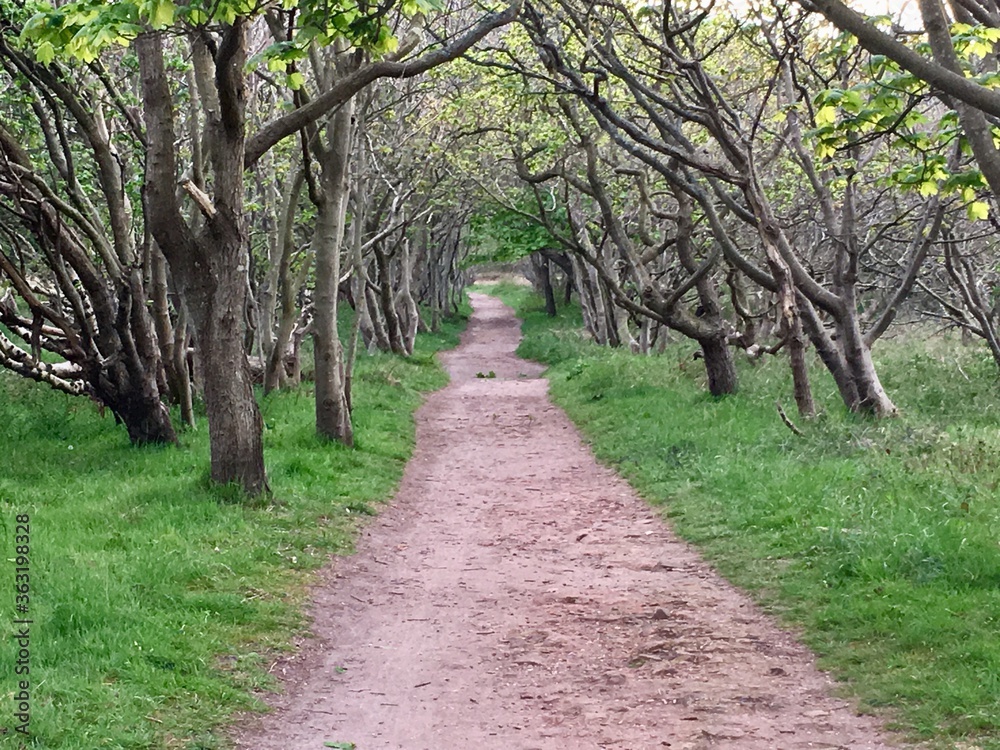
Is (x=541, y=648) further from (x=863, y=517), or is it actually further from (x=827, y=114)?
(x=827, y=114)

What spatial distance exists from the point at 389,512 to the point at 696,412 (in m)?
5.79

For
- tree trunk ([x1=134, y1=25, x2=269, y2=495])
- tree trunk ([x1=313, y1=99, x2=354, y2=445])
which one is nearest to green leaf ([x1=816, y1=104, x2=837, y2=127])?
tree trunk ([x1=134, y1=25, x2=269, y2=495])

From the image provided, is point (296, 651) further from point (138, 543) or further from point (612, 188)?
point (612, 188)

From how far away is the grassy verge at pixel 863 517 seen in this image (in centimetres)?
548

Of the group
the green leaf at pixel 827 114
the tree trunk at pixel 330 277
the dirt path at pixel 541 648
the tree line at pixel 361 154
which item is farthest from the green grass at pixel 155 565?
the green leaf at pixel 827 114

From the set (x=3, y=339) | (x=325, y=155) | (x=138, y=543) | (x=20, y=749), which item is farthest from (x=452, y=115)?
(x=20, y=749)

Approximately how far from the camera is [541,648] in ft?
21.2

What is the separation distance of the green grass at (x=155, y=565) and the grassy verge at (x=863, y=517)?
3.29 metres

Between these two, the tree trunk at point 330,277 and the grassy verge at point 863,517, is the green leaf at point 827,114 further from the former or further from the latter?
the tree trunk at point 330,277

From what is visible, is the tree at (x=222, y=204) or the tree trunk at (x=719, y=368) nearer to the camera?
the tree at (x=222, y=204)

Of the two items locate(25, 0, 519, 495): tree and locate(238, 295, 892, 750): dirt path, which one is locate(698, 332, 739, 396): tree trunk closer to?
locate(238, 295, 892, 750): dirt path

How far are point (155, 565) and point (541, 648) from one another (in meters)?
2.73

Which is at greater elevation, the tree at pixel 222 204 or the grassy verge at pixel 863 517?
the tree at pixel 222 204

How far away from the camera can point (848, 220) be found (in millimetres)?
13203
